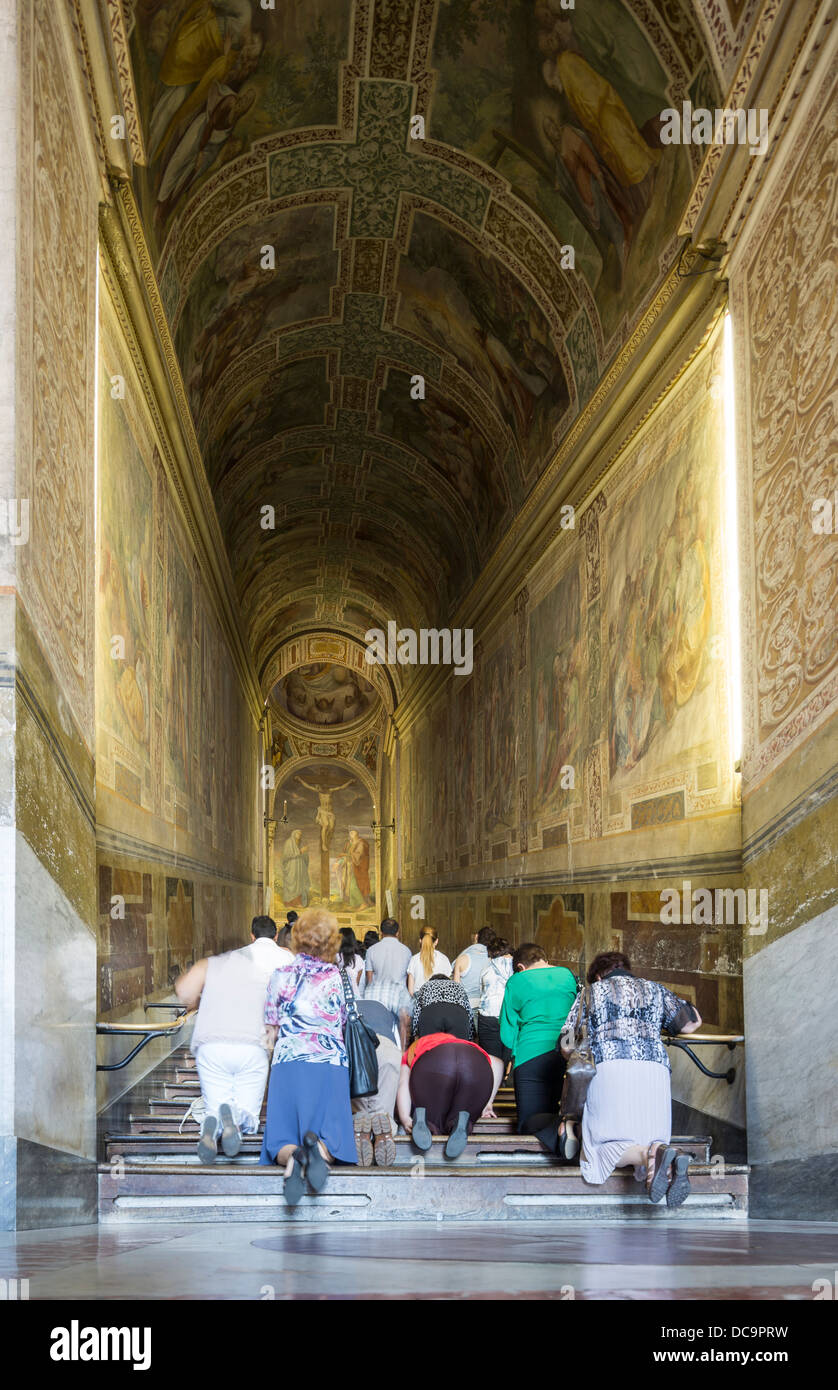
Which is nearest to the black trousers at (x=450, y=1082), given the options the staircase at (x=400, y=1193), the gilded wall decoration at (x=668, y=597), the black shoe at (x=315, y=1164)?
the staircase at (x=400, y=1193)

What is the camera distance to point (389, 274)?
1550cm

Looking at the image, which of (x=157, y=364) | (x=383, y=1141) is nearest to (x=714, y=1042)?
(x=383, y=1141)

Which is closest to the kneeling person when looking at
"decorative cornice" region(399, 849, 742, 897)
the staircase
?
the staircase

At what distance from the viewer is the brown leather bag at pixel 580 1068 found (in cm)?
657

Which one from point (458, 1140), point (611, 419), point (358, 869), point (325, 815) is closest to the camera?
point (458, 1140)

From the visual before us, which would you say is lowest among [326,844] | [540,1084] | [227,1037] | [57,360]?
[540,1084]

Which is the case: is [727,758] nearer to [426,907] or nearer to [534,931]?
[534,931]

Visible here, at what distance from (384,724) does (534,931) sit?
80.0 ft

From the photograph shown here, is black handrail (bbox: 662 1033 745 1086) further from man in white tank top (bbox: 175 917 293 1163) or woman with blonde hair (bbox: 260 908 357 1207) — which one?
man in white tank top (bbox: 175 917 293 1163)

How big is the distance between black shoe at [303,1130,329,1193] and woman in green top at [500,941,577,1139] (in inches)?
78.3

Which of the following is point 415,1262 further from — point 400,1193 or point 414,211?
point 414,211

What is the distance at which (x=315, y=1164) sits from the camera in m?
6.06

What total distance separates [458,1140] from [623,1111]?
1.03m

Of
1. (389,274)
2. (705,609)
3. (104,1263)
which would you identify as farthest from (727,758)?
(389,274)
